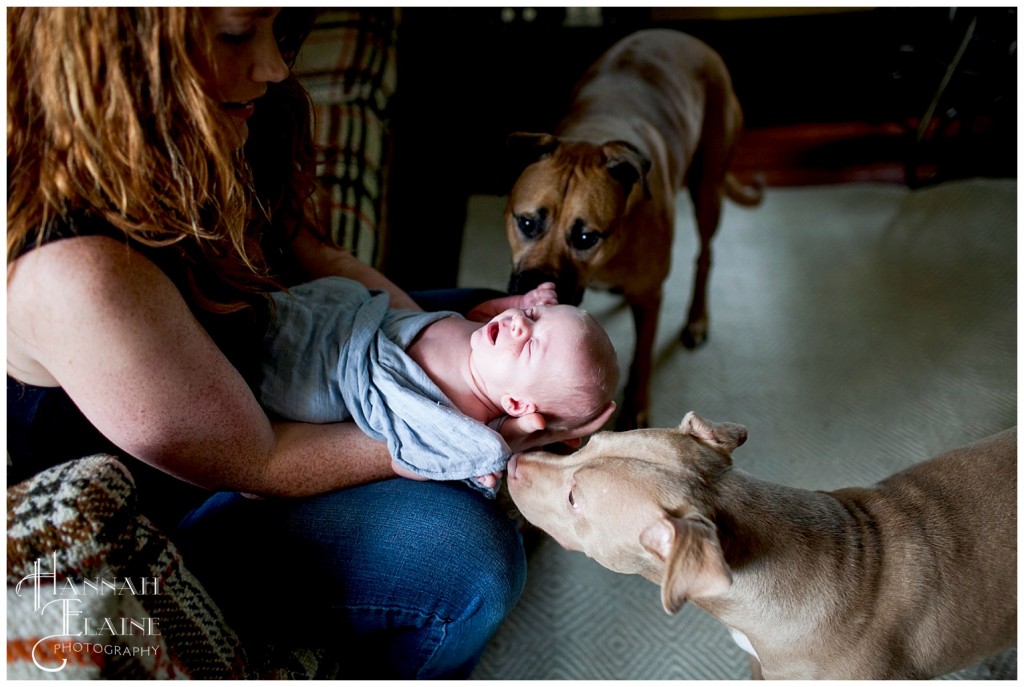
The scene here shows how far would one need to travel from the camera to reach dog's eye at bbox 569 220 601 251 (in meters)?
1.78

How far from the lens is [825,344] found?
7.55 ft

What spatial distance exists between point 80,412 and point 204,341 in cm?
22

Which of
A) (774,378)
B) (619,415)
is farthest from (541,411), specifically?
(774,378)

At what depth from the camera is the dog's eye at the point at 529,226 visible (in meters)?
1.82

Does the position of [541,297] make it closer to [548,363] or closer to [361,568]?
[548,363]

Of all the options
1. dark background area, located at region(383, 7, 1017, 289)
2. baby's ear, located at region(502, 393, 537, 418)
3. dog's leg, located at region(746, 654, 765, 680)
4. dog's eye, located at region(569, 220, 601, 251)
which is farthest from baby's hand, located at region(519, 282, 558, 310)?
dark background area, located at region(383, 7, 1017, 289)

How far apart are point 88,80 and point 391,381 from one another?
57 centimetres

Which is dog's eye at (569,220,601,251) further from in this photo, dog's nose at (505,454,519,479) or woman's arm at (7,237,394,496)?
woman's arm at (7,237,394,496)

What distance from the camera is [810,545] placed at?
42.3 inches

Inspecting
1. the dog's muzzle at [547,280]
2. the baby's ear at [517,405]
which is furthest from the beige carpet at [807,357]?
the baby's ear at [517,405]

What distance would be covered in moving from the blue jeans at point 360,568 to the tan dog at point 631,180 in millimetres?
735

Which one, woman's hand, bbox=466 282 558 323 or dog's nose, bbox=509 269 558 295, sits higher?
woman's hand, bbox=466 282 558 323

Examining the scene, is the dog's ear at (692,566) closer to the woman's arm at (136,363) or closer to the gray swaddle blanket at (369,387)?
the gray swaddle blanket at (369,387)

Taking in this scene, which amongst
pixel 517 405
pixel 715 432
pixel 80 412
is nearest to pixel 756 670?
pixel 715 432
